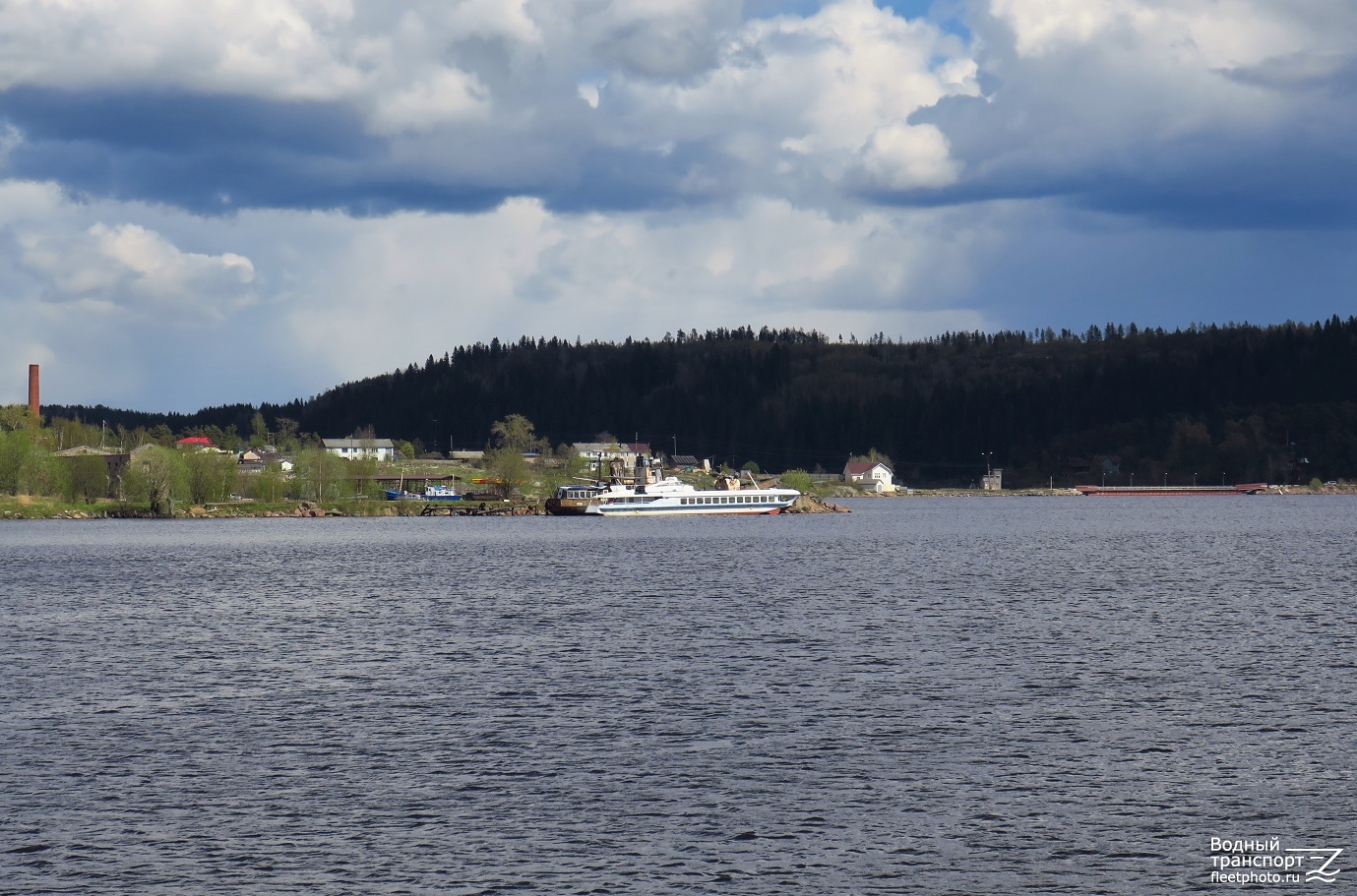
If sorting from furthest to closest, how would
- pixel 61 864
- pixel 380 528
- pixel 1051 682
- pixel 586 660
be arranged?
pixel 380 528, pixel 586 660, pixel 1051 682, pixel 61 864

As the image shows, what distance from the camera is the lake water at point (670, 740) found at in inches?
1030

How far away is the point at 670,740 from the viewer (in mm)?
36969

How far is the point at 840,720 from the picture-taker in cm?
3938

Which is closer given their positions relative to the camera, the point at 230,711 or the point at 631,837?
the point at 631,837

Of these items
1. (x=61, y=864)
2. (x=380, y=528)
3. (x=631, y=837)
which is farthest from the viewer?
(x=380, y=528)

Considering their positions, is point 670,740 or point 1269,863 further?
point 670,740

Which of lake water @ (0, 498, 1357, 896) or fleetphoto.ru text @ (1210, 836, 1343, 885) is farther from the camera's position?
lake water @ (0, 498, 1357, 896)

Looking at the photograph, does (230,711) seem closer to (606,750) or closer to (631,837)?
(606,750)

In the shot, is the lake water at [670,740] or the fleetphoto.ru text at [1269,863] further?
the lake water at [670,740]

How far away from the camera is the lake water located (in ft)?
85.9

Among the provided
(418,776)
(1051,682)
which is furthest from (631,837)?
(1051,682)

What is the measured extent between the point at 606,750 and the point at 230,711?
43.2ft

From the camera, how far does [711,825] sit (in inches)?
1124

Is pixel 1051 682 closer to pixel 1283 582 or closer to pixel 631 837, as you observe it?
pixel 631 837
